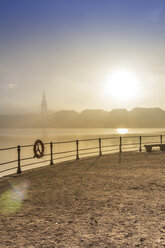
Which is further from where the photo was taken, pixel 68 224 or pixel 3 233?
pixel 68 224

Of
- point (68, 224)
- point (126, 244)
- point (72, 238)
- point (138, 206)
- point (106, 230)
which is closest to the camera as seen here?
point (126, 244)

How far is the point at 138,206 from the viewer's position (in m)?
5.95

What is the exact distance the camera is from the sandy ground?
4285 millimetres

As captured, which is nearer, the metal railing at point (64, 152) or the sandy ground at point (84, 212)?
the sandy ground at point (84, 212)

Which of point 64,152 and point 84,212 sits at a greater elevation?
point 64,152

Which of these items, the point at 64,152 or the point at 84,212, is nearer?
the point at 84,212

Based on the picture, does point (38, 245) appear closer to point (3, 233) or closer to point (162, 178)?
point (3, 233)

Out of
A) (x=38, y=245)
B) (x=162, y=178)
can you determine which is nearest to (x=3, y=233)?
(x=38, y=245)

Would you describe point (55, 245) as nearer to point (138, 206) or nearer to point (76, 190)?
point (138, 206)

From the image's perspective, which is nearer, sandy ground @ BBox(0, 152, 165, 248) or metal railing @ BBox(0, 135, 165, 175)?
sandy ground @ BBox(0, 152, 165, 248)

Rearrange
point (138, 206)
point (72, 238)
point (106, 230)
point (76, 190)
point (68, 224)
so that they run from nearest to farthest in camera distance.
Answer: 1. point (72, 238)
2. point (106, 230)
3. point (68, 224)
4. point (138, 206)
5. point (76, 190)

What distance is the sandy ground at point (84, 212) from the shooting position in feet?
14.1

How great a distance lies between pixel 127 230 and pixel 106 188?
129 inches

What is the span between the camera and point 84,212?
18.5 feet
